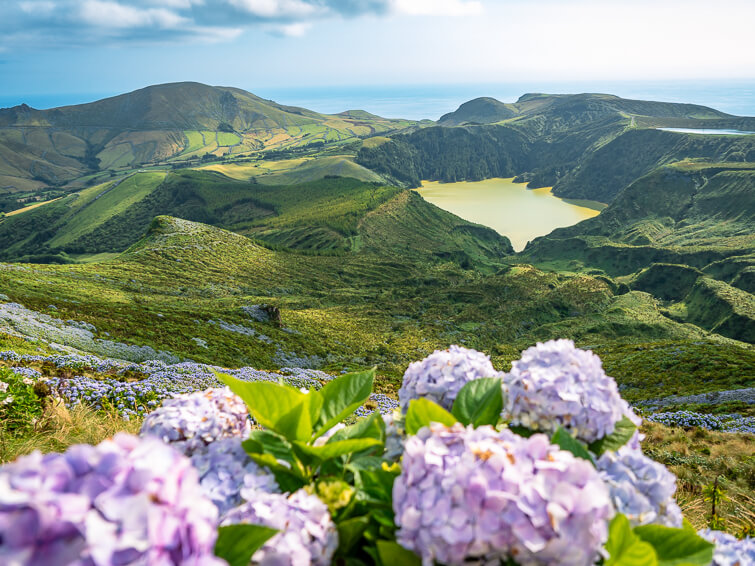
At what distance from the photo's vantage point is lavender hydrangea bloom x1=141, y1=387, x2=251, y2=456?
7.43 ft

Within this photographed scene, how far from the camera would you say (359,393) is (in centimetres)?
239

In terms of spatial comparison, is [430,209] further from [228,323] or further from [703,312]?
[228,323]

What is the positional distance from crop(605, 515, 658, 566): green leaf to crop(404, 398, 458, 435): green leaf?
2.38ft

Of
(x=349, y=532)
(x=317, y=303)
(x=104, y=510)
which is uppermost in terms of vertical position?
(x=104, y=510)

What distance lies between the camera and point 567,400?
6.86ft

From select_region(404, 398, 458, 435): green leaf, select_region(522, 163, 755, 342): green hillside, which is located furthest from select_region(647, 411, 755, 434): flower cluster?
select_region(522, 163, 755, 342): green hillside

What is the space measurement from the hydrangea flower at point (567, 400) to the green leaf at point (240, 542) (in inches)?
51.1

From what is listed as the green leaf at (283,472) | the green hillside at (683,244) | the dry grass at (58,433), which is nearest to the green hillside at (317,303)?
the green hillside at (683,244)

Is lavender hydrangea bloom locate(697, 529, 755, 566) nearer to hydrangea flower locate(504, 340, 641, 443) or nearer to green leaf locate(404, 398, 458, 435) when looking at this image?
hydrangea flower locate(504, 340, 641, 443)

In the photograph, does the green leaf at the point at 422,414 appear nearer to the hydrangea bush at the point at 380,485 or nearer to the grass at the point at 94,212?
→ the hydrangea bush at the point at 380,485

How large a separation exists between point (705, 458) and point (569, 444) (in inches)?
625

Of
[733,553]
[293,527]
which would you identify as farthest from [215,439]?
[733,553]

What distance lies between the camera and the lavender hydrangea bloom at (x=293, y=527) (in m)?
1.55

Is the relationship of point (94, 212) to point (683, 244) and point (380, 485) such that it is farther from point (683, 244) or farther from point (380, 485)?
point (683, 244)
